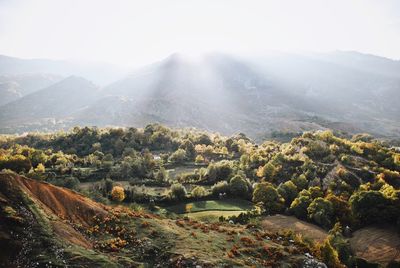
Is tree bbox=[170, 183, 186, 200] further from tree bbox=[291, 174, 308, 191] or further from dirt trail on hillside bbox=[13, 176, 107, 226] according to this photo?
dirt trail on hillside bbox=[13, 176, 107, 226]

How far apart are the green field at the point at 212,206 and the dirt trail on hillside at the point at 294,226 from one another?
9.81 m

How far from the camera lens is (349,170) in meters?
112

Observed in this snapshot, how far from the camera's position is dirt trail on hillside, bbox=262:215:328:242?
71.4 meters

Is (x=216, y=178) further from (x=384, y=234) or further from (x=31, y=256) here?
(x=31, y=256)

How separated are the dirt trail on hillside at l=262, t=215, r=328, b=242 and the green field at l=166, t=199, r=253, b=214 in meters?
9.81

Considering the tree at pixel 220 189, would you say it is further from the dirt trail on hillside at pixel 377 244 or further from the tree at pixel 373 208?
the dirt trail on hillside at pixel 377 244

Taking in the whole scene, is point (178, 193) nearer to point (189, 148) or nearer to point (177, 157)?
point (177, 157)

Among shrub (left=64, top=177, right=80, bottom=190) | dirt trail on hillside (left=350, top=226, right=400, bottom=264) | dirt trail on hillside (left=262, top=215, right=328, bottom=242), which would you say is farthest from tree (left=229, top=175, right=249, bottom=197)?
shrub (left=64, top=177, right=80, bottom=190)

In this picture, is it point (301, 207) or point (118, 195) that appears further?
point (301, 207)

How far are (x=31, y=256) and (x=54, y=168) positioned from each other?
3893 inches

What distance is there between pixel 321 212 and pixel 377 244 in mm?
13667

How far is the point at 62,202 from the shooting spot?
44.6m

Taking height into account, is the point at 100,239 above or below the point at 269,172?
above

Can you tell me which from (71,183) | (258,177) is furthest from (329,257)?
(71,183)
